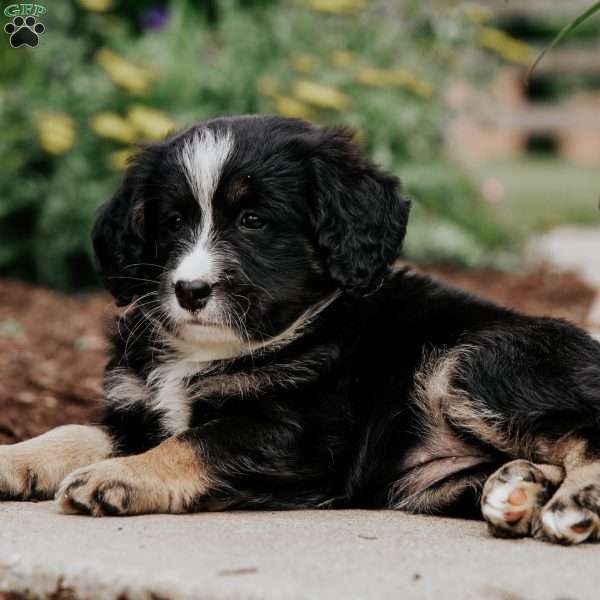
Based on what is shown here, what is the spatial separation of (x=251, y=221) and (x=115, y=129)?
433 centimetres

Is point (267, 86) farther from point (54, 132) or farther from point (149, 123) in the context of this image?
point (54, 132)

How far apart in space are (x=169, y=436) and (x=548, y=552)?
4.60ft

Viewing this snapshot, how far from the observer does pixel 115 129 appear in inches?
302

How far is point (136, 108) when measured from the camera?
26.5 ft

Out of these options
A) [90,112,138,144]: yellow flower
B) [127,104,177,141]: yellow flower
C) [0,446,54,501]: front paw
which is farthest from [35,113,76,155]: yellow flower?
[0,446,54,501]: front paw

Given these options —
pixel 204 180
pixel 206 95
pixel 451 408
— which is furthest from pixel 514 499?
pixel 206 95

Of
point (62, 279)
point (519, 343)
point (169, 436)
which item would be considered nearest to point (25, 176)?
point (62, 279)

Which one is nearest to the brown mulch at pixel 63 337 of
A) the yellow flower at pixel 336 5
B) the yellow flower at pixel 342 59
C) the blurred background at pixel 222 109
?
the blurred background at pixel 222 109

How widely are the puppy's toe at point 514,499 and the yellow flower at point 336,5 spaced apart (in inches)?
259

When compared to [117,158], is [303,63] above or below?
above

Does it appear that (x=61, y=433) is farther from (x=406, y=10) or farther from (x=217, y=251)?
(x=406, y=10)

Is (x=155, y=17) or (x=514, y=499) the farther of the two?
(x=155, y=17)

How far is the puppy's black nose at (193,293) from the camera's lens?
3369mm

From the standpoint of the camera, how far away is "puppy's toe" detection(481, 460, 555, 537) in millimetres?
2984
